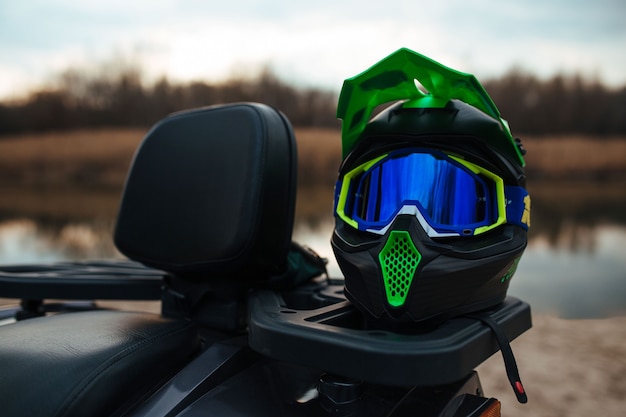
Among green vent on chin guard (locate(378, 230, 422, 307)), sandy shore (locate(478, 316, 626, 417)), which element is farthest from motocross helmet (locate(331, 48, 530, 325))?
sandy shore (locate(478, 316, 626, 417))

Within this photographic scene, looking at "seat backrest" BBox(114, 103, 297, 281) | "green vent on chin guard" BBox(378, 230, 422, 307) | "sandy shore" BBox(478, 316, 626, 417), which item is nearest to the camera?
"green vent on chin guard" BBox(378, 230, 422, 307)

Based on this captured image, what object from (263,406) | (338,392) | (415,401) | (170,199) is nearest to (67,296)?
(170,199)

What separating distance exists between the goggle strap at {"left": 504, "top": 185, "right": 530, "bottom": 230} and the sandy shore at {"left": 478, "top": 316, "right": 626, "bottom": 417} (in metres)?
1.58

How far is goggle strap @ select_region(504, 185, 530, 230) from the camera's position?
3.46 feet

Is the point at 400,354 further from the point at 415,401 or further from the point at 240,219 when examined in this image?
the point at 240,219

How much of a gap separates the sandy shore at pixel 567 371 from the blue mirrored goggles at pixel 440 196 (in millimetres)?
1620

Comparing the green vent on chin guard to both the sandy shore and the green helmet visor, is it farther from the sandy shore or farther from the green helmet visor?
the sandy shore

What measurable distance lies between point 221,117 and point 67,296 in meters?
0.77

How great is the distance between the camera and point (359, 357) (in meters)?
0.86

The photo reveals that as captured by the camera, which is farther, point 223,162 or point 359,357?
point 223,162

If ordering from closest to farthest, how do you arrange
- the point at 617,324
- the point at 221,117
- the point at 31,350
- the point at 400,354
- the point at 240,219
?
the point at 400,354 → the point at 31,350 → the point at 240,219 → the point at 221,117 → the point at 617,324

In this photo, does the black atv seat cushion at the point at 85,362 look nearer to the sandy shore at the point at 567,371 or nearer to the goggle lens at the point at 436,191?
the goggle lens at the point at 436,191

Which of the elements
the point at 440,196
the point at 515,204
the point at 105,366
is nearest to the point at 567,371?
the point at 515,204

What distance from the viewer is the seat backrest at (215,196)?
129cm
